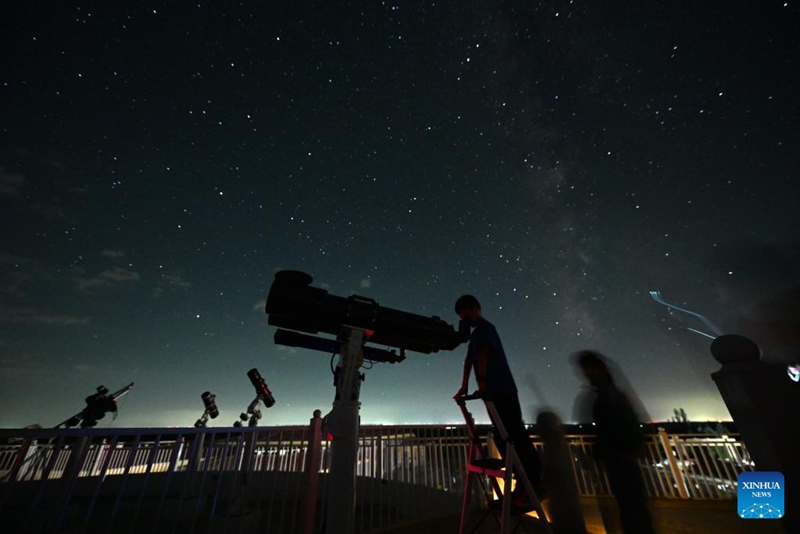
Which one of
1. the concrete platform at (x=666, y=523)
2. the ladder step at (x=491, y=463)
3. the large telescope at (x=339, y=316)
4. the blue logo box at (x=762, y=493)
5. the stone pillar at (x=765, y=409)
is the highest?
the large telescope at (x=339, y=316)

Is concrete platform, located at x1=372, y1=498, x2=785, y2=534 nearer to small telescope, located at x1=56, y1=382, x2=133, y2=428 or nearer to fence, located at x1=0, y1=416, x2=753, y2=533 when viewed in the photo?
fence, located at x1=0, y1=416, x2=753, y2=533

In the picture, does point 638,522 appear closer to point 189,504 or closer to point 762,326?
point 189,504

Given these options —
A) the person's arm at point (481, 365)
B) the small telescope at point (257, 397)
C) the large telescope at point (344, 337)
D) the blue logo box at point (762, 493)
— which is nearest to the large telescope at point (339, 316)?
the large telescope at point (344, 337)

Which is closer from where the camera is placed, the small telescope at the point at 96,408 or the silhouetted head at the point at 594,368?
the silhouetted head at the point at 594,368

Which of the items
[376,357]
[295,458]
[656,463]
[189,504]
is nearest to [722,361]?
[376,357]

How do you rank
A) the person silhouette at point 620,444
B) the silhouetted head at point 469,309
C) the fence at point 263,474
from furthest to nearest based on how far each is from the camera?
the silhouetted head at point 469,309, the person silhouette at point 620,444, the fence at point 263,474

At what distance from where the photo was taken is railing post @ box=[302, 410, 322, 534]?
353cm

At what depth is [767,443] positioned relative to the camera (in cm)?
282

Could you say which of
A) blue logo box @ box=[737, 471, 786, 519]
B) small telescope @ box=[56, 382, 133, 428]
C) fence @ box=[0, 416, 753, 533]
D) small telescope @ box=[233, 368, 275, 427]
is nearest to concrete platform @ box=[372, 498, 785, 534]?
fence @ box=[0, 416, 753, 533]

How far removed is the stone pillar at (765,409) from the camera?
8.95ft

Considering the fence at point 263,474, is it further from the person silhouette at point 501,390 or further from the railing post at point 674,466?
the person silhouette at point 501,390

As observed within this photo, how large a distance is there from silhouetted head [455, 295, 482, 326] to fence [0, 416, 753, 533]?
2.25 meters

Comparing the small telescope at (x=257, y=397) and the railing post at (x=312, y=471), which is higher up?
the small telescope at (x=257, y=397)

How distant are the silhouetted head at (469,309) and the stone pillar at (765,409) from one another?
2.36m
